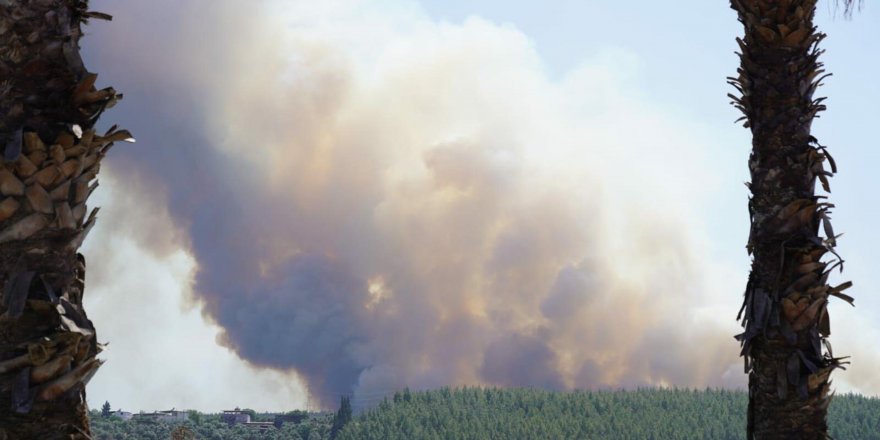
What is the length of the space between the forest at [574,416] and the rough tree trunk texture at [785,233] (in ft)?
311

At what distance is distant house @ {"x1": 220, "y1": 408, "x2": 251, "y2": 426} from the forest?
199ft

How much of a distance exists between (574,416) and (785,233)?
10556cm

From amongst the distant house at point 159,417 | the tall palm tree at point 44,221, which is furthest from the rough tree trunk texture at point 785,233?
the distant house at point 159,417

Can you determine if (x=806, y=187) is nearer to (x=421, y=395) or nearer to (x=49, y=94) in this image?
(x=49, y=94)

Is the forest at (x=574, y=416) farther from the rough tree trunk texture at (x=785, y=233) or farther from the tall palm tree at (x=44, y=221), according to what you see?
the tall palm tree at (x=44, y=221)

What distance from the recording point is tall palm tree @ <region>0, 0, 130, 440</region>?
6973 mm

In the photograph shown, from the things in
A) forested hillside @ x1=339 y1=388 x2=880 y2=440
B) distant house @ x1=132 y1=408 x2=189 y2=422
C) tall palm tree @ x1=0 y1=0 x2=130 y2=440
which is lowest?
tall palm tree @ x1=0 y1=0 x2=130 y2=440

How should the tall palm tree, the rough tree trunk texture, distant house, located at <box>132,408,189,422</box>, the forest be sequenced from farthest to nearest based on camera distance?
distant house, located at <box>132,408,189,422</box> < the forest < the rough tree trunk texture < the tall palm tree

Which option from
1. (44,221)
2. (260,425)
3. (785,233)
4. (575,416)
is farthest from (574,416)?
(44,221)

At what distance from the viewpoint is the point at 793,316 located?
11070mm

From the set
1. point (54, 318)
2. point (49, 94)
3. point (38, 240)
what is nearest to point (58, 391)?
point (54, 318)

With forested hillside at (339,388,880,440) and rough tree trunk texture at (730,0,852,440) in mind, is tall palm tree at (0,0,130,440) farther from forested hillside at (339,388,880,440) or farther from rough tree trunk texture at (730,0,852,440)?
forested hillside at (339,388,880,440)

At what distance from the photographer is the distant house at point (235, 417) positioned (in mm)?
177500

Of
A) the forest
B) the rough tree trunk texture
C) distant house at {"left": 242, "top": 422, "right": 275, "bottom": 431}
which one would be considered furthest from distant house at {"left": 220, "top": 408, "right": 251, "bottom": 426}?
the rough tree trunk texture
